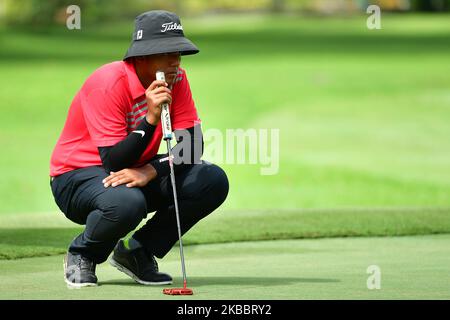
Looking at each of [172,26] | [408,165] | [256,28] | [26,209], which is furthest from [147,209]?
[256,28]

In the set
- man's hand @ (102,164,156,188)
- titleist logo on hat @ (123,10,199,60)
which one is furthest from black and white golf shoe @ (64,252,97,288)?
titleist logo on hat @ (123,10,199,60)

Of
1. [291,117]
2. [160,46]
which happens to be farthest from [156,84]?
[291,117]

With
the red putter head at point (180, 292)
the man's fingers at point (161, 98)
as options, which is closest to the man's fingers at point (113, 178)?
the man's fingers at point (161, 98)

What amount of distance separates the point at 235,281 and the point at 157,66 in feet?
3.40

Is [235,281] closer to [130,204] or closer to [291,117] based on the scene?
[130,204]

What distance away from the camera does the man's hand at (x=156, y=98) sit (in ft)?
17.8

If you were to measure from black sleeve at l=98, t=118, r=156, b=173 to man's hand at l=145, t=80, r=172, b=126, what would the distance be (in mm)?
37

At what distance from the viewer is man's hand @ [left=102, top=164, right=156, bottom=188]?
18.3ft

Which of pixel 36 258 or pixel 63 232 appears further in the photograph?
pixel 63 232
